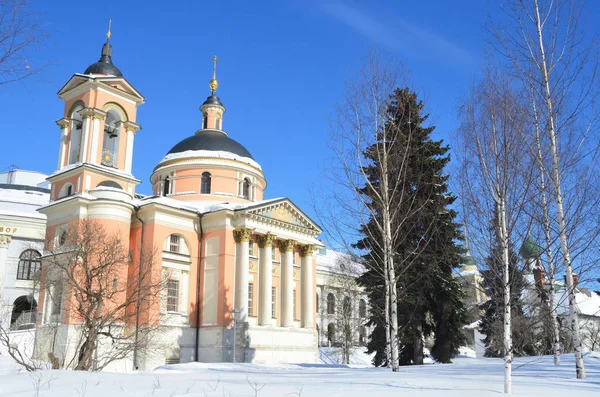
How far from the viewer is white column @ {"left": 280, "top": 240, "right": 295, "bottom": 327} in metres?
35.8

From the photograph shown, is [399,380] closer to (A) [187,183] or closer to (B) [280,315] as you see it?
(B) [280,315]

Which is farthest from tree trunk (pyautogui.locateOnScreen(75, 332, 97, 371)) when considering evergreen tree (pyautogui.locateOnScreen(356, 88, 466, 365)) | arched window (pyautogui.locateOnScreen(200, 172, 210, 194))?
arched window (pyautogui.locateOnScreen(200, 172, 210, 194))

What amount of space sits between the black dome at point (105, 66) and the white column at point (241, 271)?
1233 centimetres

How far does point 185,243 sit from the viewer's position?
34281 millimetres

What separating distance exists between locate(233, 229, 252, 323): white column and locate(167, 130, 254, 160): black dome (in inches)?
342

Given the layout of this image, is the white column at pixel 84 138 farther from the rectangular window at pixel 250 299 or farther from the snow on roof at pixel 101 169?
the rectangular window at pixel 250 299

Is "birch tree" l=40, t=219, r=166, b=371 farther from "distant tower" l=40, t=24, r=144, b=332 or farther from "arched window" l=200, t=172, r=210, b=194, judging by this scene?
"arched window" l=200, t=172, r=210, b=194

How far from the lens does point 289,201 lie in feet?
121

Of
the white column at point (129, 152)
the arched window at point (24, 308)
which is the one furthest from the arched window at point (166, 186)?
the arched window at point (24, 308)

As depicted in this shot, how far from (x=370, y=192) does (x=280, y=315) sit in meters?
18.5

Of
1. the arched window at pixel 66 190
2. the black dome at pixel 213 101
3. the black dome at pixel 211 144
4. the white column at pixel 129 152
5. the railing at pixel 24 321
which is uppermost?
the black dome at pixel 213 101

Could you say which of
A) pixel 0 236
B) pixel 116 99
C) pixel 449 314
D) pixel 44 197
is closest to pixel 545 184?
pixel 449 314

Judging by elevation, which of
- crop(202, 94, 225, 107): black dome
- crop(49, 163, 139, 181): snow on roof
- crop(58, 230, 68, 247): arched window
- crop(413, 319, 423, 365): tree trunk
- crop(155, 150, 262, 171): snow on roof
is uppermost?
crop(202, 94, 225, 107): black dome

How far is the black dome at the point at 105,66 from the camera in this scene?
34500 mm
